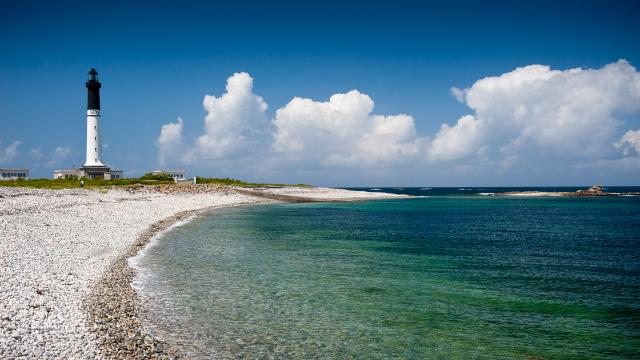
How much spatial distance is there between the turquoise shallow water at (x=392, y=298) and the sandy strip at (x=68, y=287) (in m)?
1.07

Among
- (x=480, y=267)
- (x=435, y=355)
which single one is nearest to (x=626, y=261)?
(x=480, y=267)

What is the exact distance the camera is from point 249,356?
39.2 ft

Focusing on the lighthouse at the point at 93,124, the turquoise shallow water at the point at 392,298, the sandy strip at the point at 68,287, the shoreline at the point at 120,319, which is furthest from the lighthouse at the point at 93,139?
the shoreline at the point at 120,319

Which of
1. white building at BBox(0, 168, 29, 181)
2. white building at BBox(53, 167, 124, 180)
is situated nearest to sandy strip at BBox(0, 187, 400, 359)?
white building at BBox(53, 167, 124, 180)

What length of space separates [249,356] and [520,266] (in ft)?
62.3

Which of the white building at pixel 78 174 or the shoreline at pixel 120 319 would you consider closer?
the shoreline at pixel 120 319

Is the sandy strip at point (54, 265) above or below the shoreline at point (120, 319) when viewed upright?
above

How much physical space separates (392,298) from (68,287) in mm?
12466

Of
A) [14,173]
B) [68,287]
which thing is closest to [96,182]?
[14,173]

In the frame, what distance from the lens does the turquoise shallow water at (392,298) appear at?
1294cm

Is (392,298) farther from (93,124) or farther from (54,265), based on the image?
(93,124)

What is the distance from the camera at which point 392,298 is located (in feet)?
59.1

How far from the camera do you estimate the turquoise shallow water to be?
12.9 metres

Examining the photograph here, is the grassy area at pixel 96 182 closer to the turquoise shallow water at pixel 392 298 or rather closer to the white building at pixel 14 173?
the white building at pixel 14 173
